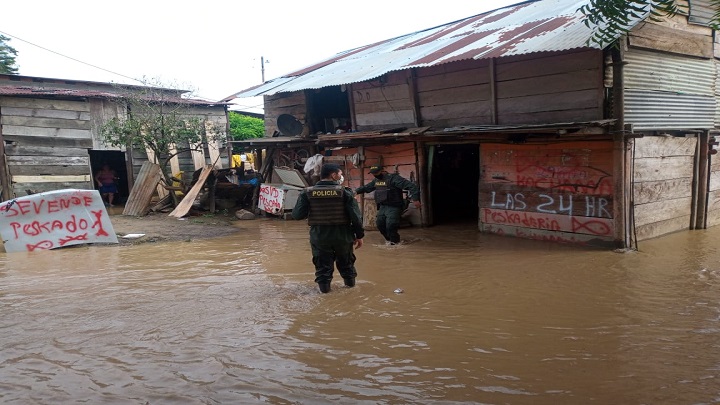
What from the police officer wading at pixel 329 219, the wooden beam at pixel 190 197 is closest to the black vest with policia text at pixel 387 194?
the police officer wading at pixel 329 219

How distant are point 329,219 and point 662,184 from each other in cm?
600

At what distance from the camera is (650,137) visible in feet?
26.8

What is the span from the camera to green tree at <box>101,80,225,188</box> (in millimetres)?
13789

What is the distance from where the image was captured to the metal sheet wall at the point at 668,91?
302 inches

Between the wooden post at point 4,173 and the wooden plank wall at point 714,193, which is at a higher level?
the wooden post at point 4,173

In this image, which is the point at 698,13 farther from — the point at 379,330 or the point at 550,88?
the point at 379,330

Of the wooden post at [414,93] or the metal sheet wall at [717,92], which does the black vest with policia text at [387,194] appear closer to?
the wooden post at [414,93]

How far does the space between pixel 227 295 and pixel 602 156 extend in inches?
226

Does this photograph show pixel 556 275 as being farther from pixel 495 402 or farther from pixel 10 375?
pixel 10 375

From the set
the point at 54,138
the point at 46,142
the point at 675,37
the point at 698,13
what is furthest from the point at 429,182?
the point at 46,142

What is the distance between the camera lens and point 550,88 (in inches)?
324

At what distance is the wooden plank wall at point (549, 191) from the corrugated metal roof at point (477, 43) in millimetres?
1732

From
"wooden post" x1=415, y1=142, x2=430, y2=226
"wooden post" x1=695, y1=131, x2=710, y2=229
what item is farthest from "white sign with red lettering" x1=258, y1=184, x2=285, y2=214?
"wooden post" x1=695, y1=131, x2=710, y2=229

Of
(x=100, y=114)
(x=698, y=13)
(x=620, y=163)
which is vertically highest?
(x=698, y=13)
